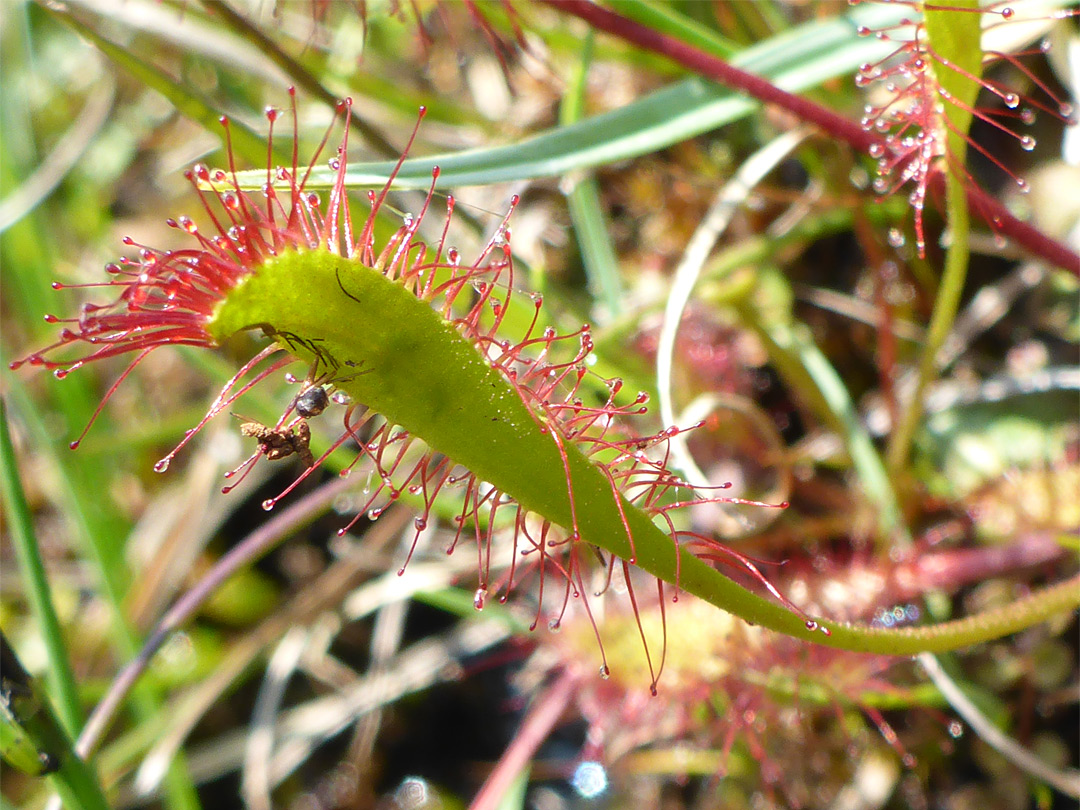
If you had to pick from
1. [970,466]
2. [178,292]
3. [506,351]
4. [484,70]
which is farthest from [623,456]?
[484,70]

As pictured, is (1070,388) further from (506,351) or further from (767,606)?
(506,351)

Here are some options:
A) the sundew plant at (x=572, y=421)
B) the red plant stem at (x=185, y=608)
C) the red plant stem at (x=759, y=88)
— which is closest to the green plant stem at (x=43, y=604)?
the sundew plant at (x=572, y=421)

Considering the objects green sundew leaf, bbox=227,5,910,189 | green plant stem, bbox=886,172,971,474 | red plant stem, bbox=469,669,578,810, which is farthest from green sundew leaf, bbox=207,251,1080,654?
red plant stem, bbox=469,669,578,810

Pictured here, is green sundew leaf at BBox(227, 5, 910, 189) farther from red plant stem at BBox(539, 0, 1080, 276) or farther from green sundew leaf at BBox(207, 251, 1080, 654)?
green sundew leaf at BBox(207, 251, 1080, 654)

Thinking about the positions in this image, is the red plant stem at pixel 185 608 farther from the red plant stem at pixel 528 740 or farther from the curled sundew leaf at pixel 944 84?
the curled sundew leaf at pixel 944 84

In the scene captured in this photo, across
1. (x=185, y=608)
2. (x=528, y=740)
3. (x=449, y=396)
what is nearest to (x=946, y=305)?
(x=449, y=396)

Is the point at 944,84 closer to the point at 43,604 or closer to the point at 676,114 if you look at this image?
the point at 676,114
